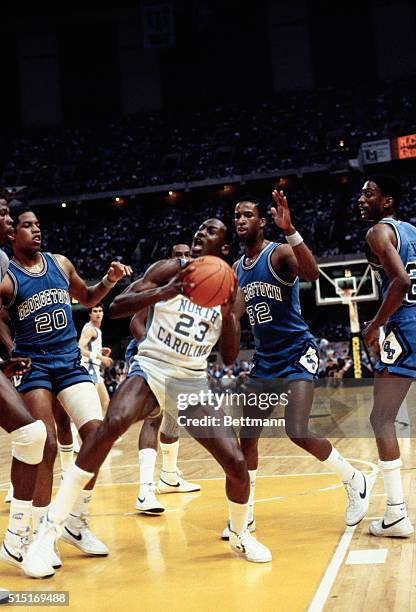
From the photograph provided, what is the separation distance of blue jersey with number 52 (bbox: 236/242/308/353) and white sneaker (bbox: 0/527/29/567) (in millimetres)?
2011

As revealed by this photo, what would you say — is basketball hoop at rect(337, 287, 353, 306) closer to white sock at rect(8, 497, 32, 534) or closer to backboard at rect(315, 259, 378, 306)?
backboard at rect(315, 259, 378, 306)

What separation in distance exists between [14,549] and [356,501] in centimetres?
224

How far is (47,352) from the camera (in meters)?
5.11

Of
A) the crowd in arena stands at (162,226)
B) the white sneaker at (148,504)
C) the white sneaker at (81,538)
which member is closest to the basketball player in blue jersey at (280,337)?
the white sneaker at (81,538)

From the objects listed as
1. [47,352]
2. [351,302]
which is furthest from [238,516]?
[351,302]

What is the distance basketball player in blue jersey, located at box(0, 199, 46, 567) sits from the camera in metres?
4.44

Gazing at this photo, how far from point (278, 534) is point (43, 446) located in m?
1.79

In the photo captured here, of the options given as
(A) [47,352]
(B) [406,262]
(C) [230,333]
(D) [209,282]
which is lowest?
(A) [47,352]

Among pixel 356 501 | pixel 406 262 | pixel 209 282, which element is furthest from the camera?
pixel 356 501

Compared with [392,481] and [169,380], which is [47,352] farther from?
[392,481]

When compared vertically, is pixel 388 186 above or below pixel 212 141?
below

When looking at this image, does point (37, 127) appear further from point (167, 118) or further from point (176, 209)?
point (176, 209)

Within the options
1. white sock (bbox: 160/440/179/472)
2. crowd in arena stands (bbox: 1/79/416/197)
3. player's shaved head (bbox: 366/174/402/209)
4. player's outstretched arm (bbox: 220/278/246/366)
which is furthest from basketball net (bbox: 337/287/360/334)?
player's outstretched arm (bbox: 220/278/246/366)

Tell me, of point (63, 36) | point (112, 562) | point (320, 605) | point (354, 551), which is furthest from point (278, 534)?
point (63, 36)
